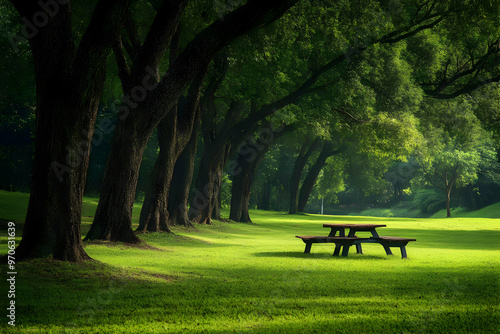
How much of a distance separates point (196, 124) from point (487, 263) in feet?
46.5

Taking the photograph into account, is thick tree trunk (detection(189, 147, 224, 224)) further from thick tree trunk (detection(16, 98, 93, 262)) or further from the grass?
the grass

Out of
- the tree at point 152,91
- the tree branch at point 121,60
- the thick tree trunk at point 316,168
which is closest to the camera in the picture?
the tree at point 152,91

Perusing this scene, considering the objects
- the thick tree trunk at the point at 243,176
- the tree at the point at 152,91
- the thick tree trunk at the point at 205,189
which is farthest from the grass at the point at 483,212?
the tree at the point at 152,91

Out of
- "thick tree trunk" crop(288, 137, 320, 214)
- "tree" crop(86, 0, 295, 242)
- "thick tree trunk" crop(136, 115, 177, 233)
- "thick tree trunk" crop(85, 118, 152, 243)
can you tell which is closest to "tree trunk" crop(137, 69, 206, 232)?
"thick tree trunk" crop(136, 115, 177, 233)

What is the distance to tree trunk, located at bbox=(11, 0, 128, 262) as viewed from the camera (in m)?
8.96

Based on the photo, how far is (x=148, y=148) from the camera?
49688mm

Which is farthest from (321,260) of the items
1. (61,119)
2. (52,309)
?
(52,309)

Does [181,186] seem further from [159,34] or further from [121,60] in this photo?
[159,34]

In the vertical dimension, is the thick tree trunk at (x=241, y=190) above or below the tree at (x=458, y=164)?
below

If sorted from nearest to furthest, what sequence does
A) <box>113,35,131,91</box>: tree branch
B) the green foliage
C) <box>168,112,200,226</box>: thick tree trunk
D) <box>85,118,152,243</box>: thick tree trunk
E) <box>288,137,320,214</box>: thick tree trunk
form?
<box>113,35,131,91</box>: tree branch < <box>85,118,152,243</box>: thick tree trunk < <box>168,112,200,226</box>: thick tree trunk < <box>288,137,320,214</box>: thick tree trunk < the green foliage

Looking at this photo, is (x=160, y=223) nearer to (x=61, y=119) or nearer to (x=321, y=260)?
(x=321, y=260)

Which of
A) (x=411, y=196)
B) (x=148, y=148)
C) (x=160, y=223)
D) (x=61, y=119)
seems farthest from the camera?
(x=411, y=196)

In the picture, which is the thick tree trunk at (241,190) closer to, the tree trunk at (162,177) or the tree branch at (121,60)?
the tree trunk at (162,177)

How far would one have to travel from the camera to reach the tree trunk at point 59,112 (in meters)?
8.96
